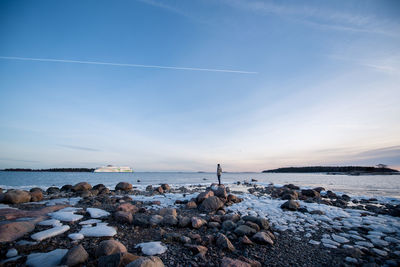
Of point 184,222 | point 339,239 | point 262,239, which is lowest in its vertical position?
point 339,239

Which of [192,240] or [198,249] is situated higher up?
[198,249]

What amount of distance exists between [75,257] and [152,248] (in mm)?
1648

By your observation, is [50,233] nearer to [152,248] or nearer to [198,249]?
[152,248]

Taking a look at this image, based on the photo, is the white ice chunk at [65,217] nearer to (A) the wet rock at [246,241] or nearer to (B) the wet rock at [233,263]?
(B) the wet rock at [233,263]

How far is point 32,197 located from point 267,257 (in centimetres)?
1390

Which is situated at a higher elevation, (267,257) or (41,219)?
(41,219)

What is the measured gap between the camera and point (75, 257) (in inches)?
137

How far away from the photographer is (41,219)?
5965 mm

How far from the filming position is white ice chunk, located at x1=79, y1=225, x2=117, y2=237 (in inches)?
197

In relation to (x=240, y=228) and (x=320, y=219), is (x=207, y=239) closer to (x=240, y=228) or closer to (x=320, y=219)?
(x=240, y=228)

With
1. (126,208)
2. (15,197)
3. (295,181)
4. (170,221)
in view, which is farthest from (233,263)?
(295,181)

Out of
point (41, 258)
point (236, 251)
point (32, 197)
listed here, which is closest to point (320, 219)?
point (236, 251)

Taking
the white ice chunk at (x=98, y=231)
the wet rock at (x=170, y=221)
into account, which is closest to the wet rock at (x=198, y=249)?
the wet rock at (x=170, y=221)

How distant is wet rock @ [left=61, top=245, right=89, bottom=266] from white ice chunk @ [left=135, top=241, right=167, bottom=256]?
1240mm
